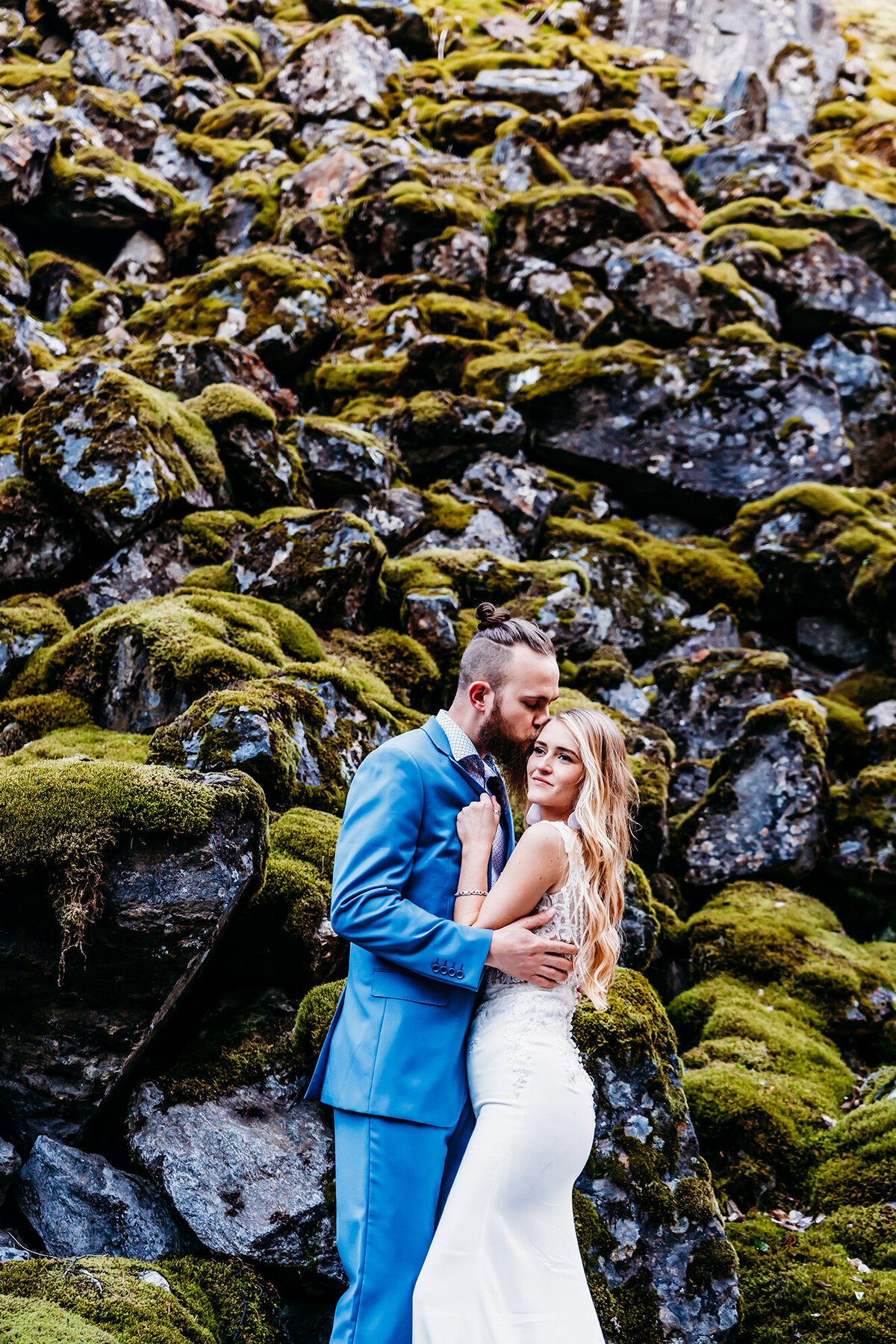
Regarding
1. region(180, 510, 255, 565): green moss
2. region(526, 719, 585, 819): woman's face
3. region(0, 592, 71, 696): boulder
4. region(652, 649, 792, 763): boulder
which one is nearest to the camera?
region(526, 719, 585, 819): woman's face

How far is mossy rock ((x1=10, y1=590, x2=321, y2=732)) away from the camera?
750 cm

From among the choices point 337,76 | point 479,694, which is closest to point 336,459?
point 479,694

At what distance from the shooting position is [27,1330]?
321cm

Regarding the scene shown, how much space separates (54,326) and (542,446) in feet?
32.9

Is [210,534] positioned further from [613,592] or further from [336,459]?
[613,592]

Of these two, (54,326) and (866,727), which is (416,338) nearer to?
(54,326)

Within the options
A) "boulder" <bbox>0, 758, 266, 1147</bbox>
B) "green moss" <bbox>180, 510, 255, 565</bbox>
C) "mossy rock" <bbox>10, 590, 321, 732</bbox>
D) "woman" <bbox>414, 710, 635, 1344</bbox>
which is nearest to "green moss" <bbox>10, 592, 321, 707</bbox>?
"mossy rock" <bbox>10, 590, 321, 732</bbox>

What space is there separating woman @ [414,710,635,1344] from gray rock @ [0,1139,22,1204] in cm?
223

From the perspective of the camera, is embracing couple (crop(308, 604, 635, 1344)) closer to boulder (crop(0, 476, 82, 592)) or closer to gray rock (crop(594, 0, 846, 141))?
boulder (crop(0, 476, 82, 592))

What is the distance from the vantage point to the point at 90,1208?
13.8 feet

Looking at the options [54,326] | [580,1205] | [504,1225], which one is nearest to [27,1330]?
[504,1225]

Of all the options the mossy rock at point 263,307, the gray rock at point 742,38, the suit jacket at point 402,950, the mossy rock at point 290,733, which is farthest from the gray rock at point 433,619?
the gray rock at point 742,38

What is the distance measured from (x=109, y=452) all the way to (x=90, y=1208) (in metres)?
7.79

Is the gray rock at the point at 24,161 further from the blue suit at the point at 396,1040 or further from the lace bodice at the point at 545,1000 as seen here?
the lace bodice at the point at 545,1000
